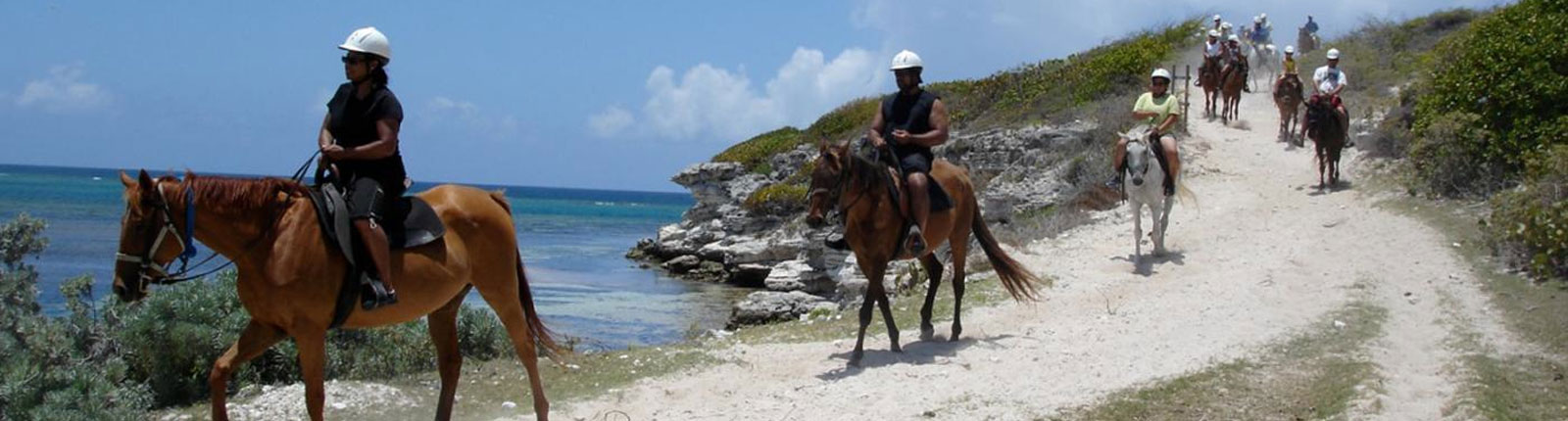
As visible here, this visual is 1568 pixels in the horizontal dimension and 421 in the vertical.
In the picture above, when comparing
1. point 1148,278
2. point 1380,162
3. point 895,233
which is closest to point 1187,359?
point 895,233

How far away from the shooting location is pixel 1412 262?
47.6ft

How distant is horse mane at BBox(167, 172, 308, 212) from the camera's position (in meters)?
6.62

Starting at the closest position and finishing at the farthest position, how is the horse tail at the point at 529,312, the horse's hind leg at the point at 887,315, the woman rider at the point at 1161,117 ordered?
the horse tail at the point at 529,312 < the horse's hind leg at the point at 887,315 < the woman rider at the point at 1161,117

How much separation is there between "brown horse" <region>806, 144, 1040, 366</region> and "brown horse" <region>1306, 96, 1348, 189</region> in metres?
11.4

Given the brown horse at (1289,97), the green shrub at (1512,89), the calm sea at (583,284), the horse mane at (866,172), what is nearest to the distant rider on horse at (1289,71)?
the brown horse at (1289,97)

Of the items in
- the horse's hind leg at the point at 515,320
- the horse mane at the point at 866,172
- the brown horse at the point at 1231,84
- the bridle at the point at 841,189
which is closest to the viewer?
the horse's hind leg at the point at 515,320

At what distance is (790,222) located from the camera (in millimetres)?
34375

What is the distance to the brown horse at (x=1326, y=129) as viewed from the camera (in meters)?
20.6

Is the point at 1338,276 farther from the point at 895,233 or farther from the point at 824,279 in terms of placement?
the point at 824,279

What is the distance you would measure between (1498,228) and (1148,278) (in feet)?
13.1

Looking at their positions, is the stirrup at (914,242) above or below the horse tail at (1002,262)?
above

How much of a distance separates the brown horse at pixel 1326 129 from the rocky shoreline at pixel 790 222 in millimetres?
4307

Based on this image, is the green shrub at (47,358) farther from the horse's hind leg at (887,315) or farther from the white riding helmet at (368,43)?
the horse's hind leg at (887,315)

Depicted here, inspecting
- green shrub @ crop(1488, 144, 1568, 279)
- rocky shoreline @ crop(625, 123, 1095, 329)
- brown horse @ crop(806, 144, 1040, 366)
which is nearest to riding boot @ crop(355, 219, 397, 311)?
brown horse @ crop(806, 144, 1040, 366)
